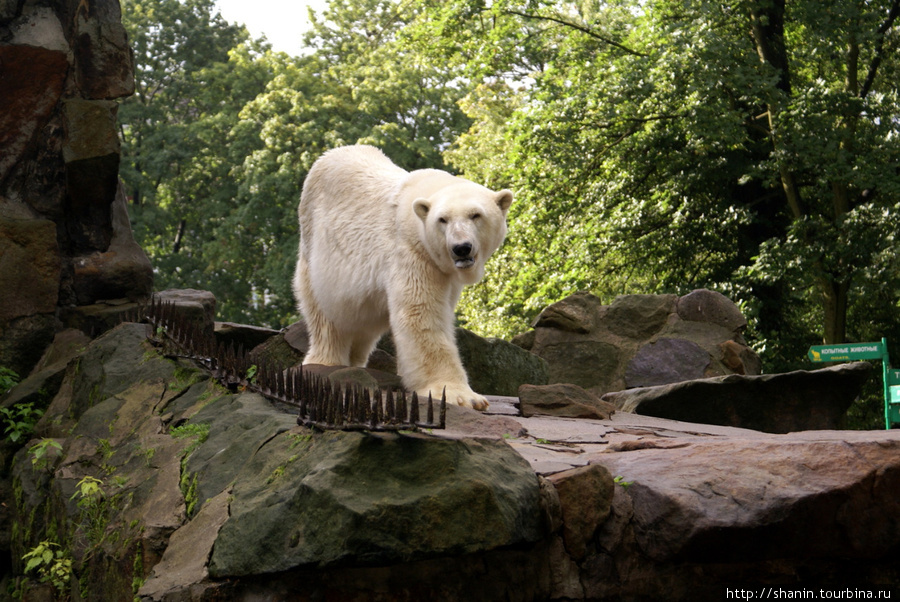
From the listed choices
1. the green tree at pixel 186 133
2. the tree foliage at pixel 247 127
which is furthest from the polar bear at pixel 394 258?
the green tree at pixel 186 133

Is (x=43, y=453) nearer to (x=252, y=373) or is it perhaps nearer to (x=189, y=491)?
(x=252, y=373)

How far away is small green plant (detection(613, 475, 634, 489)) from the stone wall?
5446 mm

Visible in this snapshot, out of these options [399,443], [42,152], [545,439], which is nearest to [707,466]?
[545,439]

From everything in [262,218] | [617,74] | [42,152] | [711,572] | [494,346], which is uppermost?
[617,74]

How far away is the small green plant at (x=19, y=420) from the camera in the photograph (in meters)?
6.46

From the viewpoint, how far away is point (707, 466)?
4.03 meters

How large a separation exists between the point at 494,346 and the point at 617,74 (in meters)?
7.98

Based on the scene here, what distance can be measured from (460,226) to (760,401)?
2.91 meters

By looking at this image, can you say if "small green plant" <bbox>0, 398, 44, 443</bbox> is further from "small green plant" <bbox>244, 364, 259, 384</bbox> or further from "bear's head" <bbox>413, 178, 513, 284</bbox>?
"bear's head" <bbox>413, 178, 513, 284</bbox>

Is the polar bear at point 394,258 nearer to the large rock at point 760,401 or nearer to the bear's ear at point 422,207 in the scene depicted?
the bear's ear at point 422,207

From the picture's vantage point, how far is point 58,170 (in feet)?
26.0

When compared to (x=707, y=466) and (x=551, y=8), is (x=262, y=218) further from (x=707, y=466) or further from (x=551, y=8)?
(x=707, y=466)

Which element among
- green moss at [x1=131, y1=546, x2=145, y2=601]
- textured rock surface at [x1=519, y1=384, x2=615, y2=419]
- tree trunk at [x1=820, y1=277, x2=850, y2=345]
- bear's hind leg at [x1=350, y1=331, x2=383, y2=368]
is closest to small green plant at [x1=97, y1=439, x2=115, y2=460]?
green moss at [x1=131, y1=546, x2=145, y2=601]

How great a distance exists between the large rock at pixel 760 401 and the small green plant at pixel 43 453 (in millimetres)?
4162
